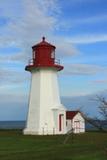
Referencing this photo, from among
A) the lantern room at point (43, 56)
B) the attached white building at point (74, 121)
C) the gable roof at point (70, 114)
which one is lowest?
the attached white building at point (74, 121)

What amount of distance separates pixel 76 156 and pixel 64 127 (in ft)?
89.2

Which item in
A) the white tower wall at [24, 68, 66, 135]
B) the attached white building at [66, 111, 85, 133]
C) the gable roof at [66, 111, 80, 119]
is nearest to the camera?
the white tower wall at [24, 68, 66, 135]

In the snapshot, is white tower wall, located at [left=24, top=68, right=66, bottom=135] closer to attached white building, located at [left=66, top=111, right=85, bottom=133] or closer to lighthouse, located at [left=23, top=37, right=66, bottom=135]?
lighthouse, located at [left=23, top=37, right=66, bottom=135]

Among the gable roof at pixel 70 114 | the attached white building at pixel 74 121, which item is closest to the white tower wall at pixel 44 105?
the attached white building at pixel 74 121

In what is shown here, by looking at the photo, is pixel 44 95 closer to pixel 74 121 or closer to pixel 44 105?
pixel 44 105

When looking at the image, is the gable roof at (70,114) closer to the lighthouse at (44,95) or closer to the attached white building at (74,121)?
the attached white building at (74,121)

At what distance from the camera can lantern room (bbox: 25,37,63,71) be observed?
47.7 m

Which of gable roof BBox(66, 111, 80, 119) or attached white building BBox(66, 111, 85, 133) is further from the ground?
gable roof BBox(66, 111, 80, 119)

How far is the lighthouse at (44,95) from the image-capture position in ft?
156

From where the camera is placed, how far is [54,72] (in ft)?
161

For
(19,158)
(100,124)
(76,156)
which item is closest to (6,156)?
(19,158)

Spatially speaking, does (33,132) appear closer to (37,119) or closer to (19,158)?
(37,119)

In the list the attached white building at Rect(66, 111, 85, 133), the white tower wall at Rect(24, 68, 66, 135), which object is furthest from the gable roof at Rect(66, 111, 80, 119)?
the white tower wall at Rect(24, 68, 66, 135)

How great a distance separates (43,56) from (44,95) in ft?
13.2
